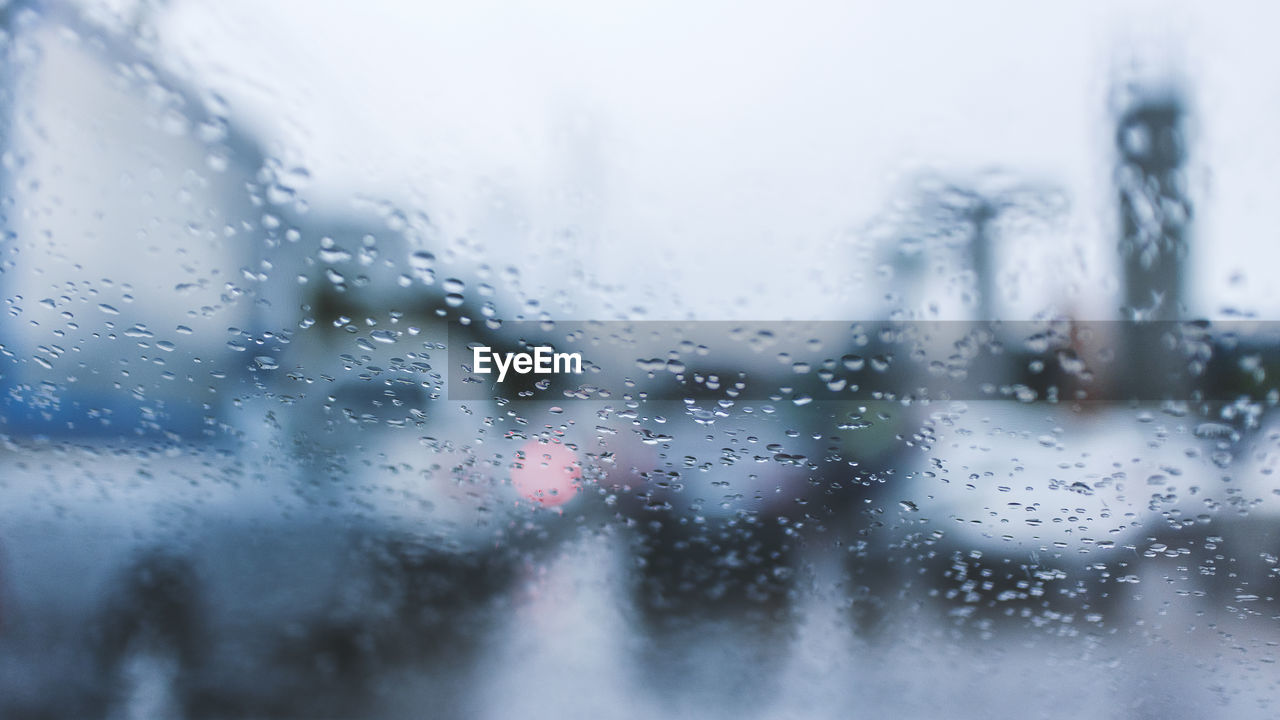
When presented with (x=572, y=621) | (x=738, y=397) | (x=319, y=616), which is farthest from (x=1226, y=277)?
(x=319, y=616)

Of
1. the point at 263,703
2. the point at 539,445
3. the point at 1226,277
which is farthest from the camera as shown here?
→ the point at 263,703

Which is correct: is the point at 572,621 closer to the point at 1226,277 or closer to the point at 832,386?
the point at 832,386

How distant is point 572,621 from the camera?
5.57 feet

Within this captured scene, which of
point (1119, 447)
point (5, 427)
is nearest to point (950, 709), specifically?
point (1119, 447)

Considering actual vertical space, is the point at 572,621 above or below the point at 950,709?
above

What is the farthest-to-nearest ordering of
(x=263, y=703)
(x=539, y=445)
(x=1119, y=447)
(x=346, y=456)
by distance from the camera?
1. (x=263, y=703)
2. (x=346, y=456)
3. (x=539, y=445)
4. (x=1119, y=447)

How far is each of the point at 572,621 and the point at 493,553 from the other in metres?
0.24

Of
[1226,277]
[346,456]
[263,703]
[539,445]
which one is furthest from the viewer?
[263,703]

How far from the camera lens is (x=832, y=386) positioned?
1.38 meters

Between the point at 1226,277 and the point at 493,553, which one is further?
the point at 493,553

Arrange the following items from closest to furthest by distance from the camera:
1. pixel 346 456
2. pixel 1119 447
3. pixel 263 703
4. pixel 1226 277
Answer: pixel 1226 277
pixel 1119 447
pixel 346 456
pixel 263 703

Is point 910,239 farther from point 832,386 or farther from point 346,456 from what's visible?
point 346,456

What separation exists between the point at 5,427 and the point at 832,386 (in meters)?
1.80

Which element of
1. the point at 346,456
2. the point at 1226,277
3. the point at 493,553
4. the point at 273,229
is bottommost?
the point at 493,553
